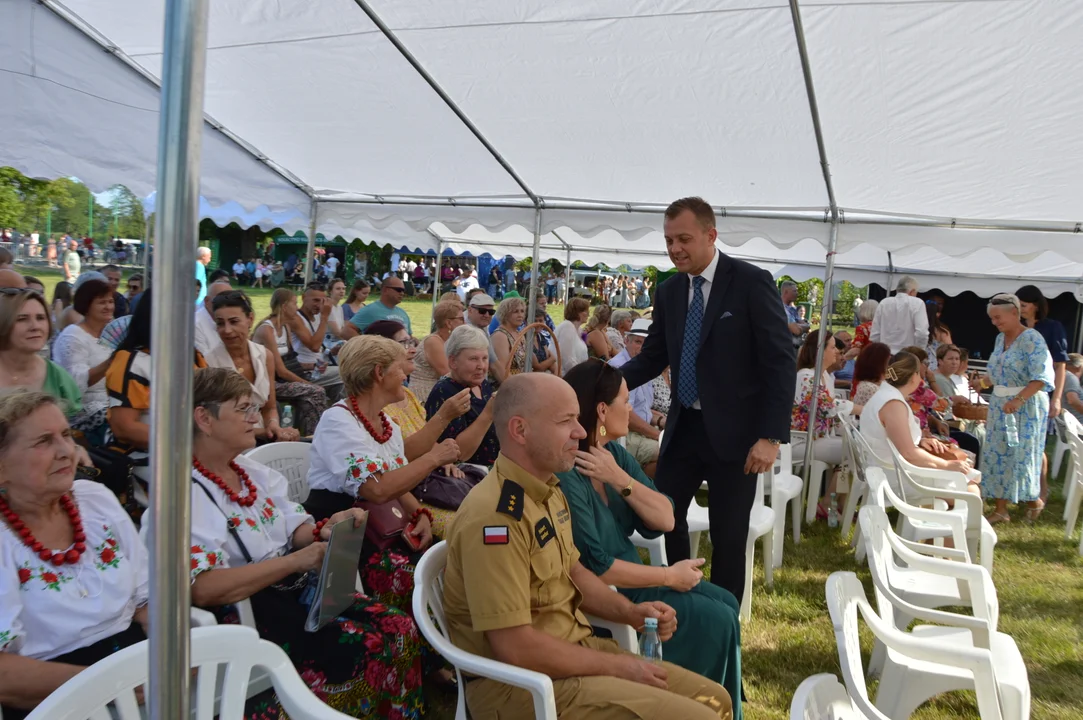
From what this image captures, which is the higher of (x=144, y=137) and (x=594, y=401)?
(x=144, y=137)

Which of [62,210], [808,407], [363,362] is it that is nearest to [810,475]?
[808,407]

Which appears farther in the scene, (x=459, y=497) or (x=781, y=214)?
(x=781, y=214)

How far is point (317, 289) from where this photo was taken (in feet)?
23.3

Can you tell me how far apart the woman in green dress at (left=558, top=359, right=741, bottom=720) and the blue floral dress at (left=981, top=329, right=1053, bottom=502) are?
14.3ft

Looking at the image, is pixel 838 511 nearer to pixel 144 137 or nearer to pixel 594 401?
pixel 594 401

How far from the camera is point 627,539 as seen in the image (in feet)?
8.65

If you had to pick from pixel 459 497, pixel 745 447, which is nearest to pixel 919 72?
pixel 745 447

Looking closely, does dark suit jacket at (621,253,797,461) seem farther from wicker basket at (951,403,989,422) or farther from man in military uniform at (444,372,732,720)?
wicker basket at (951,403,989,422)

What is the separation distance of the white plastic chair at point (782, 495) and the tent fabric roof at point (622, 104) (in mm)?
2071

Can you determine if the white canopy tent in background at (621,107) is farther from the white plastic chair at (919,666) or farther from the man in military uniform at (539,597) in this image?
the white plastic chair at (919,666)

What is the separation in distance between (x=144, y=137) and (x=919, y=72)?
196 inches

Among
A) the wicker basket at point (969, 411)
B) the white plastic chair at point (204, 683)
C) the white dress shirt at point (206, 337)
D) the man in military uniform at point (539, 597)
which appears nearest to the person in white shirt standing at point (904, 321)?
the wicker basket at point (969, 411)

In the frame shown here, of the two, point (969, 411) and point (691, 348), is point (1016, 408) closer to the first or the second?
point (969, 411)

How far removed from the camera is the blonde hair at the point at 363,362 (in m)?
2.91
